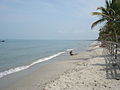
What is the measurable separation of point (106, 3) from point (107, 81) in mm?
11210

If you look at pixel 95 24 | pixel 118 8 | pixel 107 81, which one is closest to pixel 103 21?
pixel 95 24

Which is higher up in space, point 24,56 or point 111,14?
point 111,14

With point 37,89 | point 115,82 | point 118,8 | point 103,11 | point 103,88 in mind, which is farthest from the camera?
point 103,11

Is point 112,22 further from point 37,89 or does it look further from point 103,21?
point 37,89

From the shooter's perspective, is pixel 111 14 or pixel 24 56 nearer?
pixel 111 14

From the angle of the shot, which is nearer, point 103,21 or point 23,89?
point 23,89

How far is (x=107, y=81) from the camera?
21.5 feet

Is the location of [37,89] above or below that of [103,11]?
below

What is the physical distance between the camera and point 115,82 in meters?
6.31

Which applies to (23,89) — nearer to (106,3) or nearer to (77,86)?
(77,86)

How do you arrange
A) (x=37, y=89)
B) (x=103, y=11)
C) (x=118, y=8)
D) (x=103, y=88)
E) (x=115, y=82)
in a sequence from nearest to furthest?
(x=103, y=88) < (x=115, y=82) < (x=37, y=89) < (x=118, y=8) < (x=103, y=11)

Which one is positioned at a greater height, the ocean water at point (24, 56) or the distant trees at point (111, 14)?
the distant trees at point (111, 14)

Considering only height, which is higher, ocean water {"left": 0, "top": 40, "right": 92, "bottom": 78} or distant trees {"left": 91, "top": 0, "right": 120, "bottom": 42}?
distant trees {"left": 91, "top": 0, "right": 120, "bottom": 42}

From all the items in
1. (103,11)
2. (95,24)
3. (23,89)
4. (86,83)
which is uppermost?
(103,11)
